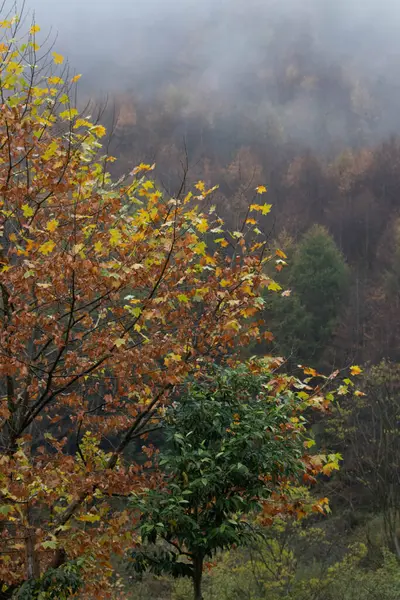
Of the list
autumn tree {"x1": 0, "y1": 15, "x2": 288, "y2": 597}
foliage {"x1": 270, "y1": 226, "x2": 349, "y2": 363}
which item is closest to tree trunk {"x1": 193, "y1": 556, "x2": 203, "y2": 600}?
autumn tree {"x1": 0, "y1": 15, "x2": 288, "y2": 597}

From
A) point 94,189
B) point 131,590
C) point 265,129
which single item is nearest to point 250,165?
point 265,129

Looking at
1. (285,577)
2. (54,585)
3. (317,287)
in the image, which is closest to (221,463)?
(54,585)

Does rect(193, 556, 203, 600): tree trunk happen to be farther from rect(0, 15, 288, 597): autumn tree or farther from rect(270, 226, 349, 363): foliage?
rect(270, 226, 349, 363): foliage

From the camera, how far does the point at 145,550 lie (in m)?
7.42

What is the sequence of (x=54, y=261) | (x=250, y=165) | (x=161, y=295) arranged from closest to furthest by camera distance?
(x=54, y=261)
(x=161, y=295)
(x=250, y=165)

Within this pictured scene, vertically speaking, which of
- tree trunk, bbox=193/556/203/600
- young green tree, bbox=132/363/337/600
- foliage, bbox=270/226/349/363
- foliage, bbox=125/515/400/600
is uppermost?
foliage, bbox=270/226/349/363

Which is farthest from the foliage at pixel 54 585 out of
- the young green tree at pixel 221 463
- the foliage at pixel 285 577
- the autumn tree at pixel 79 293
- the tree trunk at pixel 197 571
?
the foliage at pixel 285 577

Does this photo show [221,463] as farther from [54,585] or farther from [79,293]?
[79,293]

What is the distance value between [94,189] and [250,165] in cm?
6336

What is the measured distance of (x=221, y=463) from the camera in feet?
22.5

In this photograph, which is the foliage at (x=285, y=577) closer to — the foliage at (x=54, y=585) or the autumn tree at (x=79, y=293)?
the autumn tree at (x=79, y=293)

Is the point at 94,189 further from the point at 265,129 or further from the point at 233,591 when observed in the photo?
the point at 265,129

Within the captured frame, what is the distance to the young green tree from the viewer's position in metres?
6.68

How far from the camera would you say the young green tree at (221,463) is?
21.9 feet
